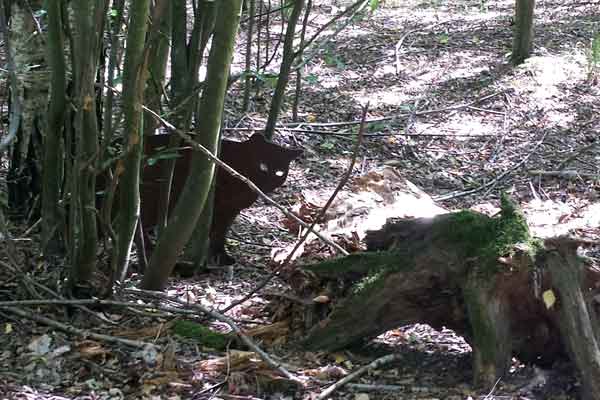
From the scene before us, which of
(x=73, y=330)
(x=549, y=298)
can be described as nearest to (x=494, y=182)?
(x=549, y=298)

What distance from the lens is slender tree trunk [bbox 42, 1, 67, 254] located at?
12.1 feet

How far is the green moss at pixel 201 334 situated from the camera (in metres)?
3.63

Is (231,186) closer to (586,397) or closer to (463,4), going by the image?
(586,397)

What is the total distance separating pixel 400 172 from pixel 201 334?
398 cm

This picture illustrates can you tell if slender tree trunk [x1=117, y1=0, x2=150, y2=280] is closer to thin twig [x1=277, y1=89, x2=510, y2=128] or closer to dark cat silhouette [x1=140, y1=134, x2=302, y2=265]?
dark cat silhouette [x1=140, y1=134, x2=302, y2=265]

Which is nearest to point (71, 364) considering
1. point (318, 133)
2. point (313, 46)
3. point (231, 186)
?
point (231, 186)

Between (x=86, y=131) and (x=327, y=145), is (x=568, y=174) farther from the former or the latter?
(x=86, y=131)

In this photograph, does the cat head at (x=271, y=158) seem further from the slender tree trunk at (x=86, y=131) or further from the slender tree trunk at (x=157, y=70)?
the slender tree trunk at (x=86, y=131)

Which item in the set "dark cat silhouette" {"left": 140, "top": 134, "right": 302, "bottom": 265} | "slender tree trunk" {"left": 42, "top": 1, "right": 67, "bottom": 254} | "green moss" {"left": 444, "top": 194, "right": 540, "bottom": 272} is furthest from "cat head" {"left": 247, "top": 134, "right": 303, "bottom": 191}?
"green moss" {"left": 444, "top": 194, "right": 540, "bottom": 272}

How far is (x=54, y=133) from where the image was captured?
13.3 ft

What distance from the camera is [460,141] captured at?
7.95 meters

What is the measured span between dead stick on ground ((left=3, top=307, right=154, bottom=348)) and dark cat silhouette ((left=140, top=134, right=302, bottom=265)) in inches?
52.5

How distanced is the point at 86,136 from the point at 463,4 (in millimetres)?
10688

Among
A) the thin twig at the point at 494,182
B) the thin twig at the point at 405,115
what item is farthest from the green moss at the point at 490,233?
the thin twig at the point at 405,115
